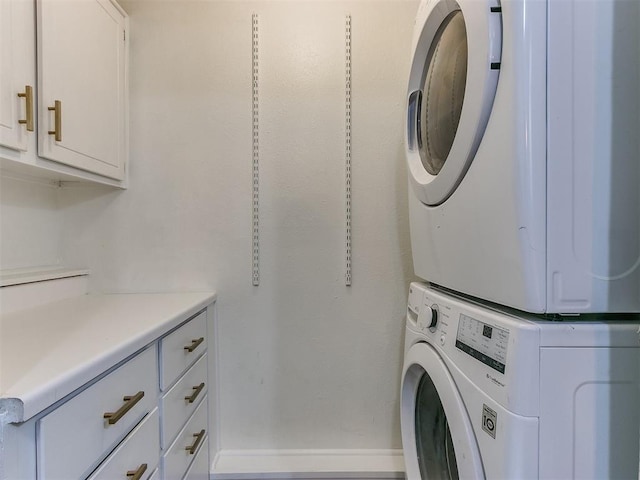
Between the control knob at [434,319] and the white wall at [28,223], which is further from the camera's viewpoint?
the white wall at [28,223]

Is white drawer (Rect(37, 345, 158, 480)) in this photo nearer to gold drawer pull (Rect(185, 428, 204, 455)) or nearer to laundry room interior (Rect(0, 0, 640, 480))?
laundry room interior (Rect(0, 0, 640, 480))

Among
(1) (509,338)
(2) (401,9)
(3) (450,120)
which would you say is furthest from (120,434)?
(2) (401,9)

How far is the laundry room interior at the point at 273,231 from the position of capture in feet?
1.91

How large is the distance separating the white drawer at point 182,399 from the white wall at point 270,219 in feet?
0.68

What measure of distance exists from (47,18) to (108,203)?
68 cm

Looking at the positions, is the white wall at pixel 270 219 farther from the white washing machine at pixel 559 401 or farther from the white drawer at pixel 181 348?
the white washing machine at pixel 559 401

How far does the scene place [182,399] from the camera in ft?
3.64

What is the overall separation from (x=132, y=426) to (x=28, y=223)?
0.96 meters

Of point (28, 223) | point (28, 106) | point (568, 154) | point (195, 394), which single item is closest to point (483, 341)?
point (568, 154)

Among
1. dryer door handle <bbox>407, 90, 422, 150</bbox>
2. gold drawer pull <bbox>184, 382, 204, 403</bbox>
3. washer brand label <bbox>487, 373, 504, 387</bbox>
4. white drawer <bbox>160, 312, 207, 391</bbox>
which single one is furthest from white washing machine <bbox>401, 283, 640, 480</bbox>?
gold drawer pull <bbox>184, 382, 204, 403</bbox>

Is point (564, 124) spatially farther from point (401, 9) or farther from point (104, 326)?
point (401, 9)

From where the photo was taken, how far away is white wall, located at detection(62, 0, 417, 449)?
149 cm

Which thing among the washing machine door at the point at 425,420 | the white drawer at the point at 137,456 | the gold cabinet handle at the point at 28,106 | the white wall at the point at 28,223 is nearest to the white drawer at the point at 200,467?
the white drawer at the point at 137,456

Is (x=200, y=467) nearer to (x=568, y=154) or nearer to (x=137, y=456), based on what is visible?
(x=137, y=456)
